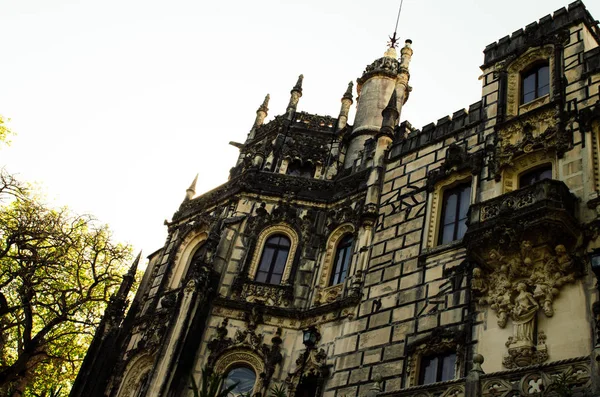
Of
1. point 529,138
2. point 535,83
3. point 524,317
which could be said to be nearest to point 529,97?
point 535,83

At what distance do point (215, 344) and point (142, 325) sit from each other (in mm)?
3861

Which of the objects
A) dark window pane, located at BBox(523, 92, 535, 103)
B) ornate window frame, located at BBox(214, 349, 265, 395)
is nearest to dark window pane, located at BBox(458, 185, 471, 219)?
dark window pane, located at BBox(523, 92, 535, 103)

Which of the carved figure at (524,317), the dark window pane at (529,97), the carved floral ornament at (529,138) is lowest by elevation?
the carved figure at (524,317)

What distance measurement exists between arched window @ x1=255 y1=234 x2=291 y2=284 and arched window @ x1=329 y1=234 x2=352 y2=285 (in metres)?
1.82

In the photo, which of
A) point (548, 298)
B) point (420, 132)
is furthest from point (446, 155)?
point (548, 298)

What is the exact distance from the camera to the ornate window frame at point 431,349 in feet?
48.2

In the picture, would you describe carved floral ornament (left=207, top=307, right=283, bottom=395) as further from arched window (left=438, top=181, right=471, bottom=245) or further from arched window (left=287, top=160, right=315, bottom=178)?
arched window (left=287, top=160, right=315, bottom=178)

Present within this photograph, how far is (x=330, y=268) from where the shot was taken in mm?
20578

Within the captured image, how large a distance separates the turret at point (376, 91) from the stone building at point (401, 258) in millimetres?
167

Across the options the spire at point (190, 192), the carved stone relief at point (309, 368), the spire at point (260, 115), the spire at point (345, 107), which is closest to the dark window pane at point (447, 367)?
the carved stone relief at point (309, 368)

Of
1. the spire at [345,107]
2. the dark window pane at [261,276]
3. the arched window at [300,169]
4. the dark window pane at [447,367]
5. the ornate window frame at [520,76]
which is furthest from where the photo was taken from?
the spire at [345,107]

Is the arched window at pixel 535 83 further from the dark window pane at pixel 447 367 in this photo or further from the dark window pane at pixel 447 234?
the dark window pane at pixel 447 367

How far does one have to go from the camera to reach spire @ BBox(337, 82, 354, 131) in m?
26.5

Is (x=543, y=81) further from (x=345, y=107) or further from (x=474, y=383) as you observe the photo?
(x=474, y=383)
